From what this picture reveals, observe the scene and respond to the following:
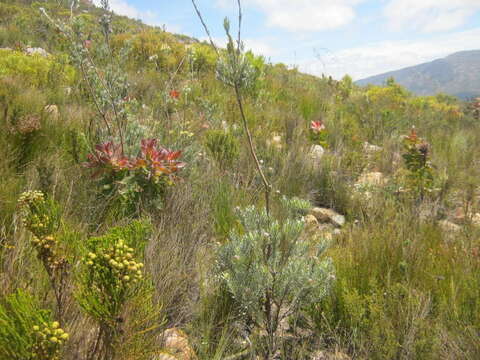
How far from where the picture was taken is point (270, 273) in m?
1.65

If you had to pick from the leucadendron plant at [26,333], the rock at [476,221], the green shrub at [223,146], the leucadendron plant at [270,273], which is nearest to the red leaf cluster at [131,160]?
the leucadendron plant at [270,273]

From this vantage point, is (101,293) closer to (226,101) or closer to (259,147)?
(259,147)

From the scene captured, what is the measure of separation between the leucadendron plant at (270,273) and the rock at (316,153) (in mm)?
2579

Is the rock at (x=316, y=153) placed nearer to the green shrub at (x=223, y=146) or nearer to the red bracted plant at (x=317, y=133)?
the red bracted plant at (x=317, y=133)

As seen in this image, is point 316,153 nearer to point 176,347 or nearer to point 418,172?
point 418,172

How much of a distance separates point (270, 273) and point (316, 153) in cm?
304

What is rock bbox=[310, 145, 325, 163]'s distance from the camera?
14.2 feet

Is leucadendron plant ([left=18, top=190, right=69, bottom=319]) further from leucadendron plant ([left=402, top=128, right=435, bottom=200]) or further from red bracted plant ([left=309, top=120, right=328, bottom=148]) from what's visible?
red bracted plant ([left=309, top=120, right=328, bottom=148])

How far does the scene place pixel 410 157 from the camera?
372 cm

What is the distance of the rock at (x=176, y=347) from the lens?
4.45 ft

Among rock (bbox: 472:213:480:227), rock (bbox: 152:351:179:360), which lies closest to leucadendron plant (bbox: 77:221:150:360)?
rock (bbox: 152:351:179:360)

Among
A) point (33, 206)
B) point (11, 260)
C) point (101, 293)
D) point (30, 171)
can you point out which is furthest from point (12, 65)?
point (101, 293)

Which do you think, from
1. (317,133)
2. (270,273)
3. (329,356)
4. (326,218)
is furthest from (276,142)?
(329,356)

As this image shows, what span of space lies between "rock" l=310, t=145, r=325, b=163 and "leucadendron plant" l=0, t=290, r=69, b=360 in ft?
11.8
